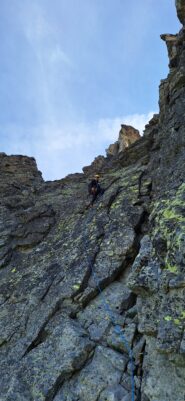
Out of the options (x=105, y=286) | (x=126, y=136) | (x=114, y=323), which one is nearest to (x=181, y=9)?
(x=126, y=136)

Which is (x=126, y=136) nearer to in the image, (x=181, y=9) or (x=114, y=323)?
(x=181, y=9)

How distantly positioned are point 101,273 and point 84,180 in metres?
17.4

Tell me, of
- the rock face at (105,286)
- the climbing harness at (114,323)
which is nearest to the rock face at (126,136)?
the rock face at (105,286)

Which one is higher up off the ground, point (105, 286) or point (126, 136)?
point (126, 136)

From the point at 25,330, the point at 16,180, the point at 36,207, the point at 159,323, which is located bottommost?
the point at 25,330

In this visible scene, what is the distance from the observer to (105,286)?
1648cm

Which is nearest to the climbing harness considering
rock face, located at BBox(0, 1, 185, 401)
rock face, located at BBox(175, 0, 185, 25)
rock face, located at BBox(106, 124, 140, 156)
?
rock face, located at BBox(0, 1, 185, 401)

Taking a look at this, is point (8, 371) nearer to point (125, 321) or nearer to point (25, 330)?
point (25, 330)

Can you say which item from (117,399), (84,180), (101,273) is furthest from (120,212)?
(84,180)

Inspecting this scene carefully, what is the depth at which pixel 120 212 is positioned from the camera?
20.3 metres

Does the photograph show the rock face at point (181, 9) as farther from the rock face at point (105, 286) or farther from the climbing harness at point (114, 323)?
the climbing harness at point (114, 323)

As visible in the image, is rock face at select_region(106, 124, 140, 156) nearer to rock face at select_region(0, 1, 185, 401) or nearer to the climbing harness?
rock face at select_region(0, 1, 185, 401)

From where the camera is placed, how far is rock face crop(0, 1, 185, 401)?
1180cm

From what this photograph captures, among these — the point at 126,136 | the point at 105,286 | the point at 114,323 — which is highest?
the point at 126,136
